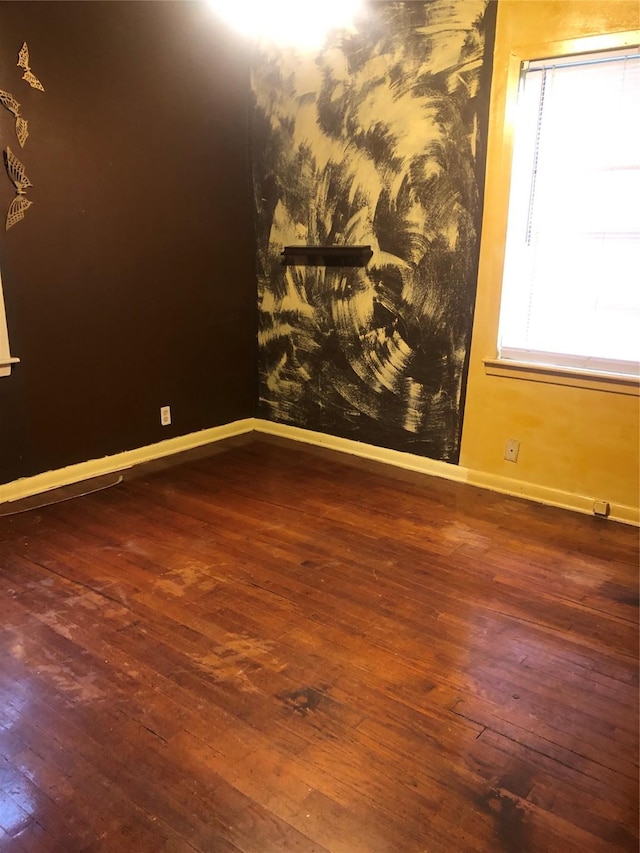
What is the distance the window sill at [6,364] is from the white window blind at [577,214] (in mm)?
2492

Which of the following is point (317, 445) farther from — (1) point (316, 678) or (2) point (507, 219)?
(1) point (316, 678)

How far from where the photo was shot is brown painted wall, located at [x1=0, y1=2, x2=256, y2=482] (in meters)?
3.02

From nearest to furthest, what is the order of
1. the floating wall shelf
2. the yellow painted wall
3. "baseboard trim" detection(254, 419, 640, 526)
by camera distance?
the yellow painted wall
"baseboard trim" detection(254, 419, 640, 526)
the floating wall shelf

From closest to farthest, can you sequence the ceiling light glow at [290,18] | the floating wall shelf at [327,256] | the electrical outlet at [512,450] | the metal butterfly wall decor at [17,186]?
the metal butterfly wall decor at [17,186]
the electrical outlet at [512,450]
the ceiling light glow at [290,18]
the floating wall shelf at [327,256]

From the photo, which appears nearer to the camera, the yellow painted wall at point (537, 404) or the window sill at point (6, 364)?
the yellow painted wall at point (537, 404)

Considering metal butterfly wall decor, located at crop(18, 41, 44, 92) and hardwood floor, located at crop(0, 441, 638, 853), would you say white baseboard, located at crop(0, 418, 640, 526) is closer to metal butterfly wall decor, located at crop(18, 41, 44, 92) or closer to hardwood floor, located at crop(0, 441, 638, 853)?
hardwood floor, located at crop(0, 441, 638, 853)

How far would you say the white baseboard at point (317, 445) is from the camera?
3.16m

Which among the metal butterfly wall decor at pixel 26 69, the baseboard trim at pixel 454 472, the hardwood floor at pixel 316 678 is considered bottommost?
the hardwood floor at pixel 316 678

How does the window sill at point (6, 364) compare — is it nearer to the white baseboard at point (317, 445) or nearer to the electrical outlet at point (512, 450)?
the white baseboard at point (317, 445)

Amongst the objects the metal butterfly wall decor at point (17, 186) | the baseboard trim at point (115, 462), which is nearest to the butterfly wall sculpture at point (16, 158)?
the metal butterfly wall decor at point (17, 186)

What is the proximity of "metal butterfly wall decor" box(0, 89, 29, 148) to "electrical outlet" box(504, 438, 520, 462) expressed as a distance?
2853 millimetres

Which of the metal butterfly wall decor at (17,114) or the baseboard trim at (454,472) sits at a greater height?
the metal butterfly wall decor at (17,114)

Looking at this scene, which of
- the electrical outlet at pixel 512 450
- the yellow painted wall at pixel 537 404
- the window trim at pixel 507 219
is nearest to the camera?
the window trim at pixel 507 219

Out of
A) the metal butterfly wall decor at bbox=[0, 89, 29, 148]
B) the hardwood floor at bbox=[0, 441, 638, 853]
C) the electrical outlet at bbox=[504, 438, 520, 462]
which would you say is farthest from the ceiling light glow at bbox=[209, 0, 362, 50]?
the hardwood floor at bbox=[0, 441, 638, 853]
